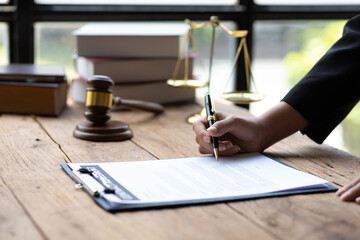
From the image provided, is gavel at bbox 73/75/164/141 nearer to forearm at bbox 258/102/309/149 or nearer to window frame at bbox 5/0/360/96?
forearm at bbox 258/102/309/149

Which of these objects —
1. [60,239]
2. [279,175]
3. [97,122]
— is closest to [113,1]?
[97,122]

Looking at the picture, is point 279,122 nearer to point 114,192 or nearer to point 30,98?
point 114,192

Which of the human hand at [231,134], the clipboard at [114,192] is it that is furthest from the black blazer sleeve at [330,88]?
the clipboard at [114,192]

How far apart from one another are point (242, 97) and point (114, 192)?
72cm

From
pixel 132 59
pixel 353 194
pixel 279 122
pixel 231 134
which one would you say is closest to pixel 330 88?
pixel 279 122

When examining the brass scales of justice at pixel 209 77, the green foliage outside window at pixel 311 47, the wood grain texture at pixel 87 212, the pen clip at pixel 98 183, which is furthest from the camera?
the green foliage outside window at pixel 311 47

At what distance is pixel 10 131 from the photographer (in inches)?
57.8

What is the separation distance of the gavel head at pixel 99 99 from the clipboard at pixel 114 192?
37cm

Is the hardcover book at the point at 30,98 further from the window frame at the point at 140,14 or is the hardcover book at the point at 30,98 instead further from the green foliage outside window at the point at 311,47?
the green foliage outside window at the point at 311,47

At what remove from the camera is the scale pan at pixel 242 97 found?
1.46 metres

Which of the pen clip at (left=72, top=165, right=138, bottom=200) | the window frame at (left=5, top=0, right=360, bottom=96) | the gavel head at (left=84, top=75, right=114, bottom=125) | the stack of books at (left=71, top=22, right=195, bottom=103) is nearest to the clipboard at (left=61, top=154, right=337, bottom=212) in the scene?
the pen clip at (left=72, top=165, right=138, bottom=200)

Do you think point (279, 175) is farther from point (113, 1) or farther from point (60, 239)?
point (113, 1)

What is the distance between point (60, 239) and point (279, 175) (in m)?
0.48

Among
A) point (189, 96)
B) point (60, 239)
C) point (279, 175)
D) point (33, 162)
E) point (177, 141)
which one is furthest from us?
point (189, 96)
